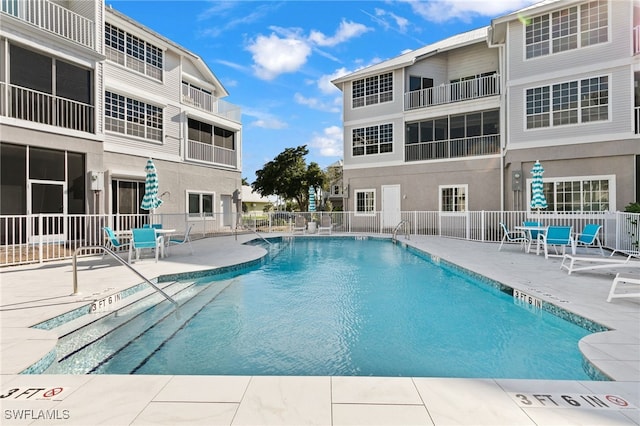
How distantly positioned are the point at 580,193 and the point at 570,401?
44.0 ft

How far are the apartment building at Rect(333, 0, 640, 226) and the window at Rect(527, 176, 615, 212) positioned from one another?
0.04 metres

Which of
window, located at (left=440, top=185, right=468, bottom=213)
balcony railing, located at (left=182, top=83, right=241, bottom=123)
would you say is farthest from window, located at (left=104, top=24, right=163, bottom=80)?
window, located at (left=440, top=185, right=468, bottom=213)

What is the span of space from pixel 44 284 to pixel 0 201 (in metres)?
6.10

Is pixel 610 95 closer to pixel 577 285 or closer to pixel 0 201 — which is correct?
pixel 577 285

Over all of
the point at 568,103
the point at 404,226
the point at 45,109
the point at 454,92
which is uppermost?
the point at 454,92

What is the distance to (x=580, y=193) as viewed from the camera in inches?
498

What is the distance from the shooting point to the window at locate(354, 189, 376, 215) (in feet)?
62.6

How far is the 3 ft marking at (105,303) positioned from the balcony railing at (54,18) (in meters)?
10.1

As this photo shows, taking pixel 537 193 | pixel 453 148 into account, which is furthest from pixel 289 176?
pixel 537 193

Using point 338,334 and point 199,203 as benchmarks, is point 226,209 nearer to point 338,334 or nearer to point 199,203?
point 199,203

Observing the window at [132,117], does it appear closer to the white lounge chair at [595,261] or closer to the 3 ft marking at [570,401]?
the 3 ft marking at [570,401]

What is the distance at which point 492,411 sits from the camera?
226cm

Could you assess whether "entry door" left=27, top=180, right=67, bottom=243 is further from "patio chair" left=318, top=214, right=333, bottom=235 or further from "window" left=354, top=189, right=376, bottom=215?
"window" left=354, top=189, right=376, bottom=215

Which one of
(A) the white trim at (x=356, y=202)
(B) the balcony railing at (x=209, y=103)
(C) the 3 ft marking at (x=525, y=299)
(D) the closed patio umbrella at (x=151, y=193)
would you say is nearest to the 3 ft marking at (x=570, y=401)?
(C) the 3 ft marking at (x=525, y=299)
